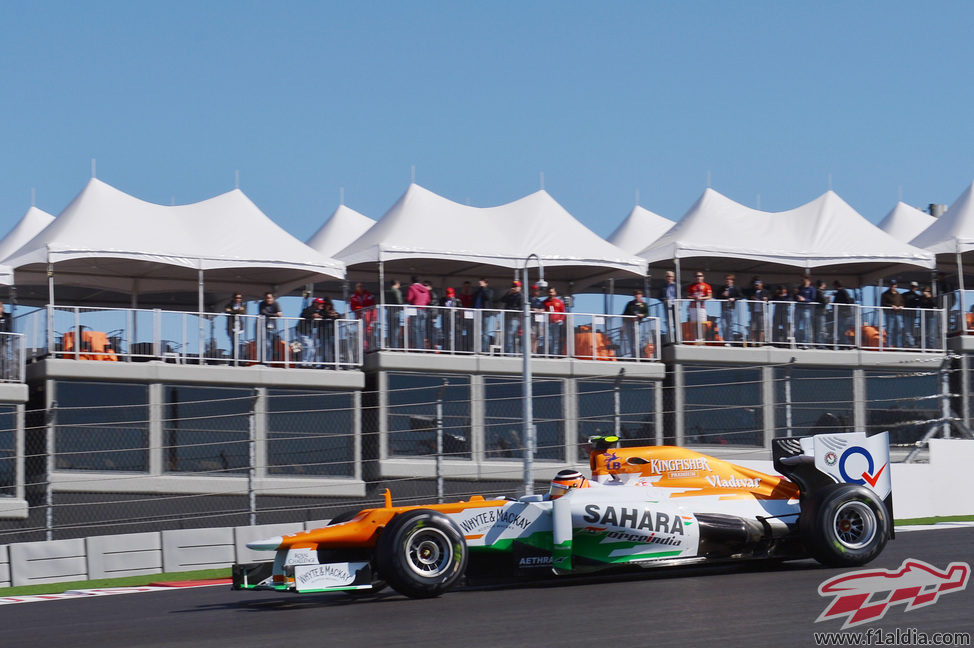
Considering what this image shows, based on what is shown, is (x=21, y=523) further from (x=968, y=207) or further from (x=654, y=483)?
(x=968, y=207)

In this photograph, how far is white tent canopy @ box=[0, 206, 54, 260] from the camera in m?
27.8

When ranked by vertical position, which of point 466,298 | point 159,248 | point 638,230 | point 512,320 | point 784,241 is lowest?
point 512,320

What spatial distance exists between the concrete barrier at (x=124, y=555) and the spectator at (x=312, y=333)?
→ 6.69m

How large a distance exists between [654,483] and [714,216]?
1539 cm

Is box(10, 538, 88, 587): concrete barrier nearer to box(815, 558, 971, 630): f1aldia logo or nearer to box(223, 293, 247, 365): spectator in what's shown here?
box(223, 293, 247, 365): spectator

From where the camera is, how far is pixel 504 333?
71.9 feet

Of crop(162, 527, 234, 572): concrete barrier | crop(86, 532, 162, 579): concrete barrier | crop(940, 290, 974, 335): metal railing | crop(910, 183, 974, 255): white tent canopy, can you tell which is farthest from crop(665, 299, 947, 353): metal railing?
crop(86, 532, 162, 579): concrete barrier

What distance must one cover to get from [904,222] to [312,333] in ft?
68.4

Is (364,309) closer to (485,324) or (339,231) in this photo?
(485,324)

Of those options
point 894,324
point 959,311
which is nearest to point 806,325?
point 894,324

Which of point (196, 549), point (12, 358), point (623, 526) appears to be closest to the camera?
point (623, 526)

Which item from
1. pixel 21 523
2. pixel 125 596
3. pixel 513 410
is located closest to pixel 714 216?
pixel 513 410

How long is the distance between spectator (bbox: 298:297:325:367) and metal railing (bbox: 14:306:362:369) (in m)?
0.02

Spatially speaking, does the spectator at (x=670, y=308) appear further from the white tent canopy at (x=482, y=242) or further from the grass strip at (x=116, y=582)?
the grass strip at (x=116, y=582)
